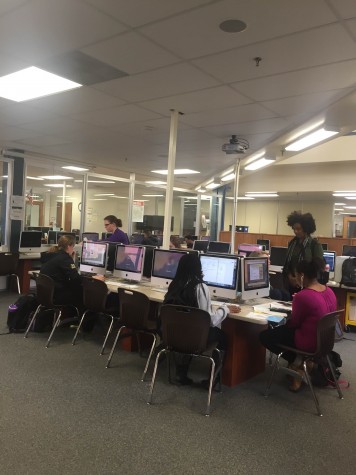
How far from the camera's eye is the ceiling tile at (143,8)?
2.37 m

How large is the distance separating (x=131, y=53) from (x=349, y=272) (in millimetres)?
4177

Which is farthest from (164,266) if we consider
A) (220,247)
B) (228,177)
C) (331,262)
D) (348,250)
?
(228,177)

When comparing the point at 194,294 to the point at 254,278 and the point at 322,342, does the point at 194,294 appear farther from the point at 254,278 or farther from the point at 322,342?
the point at 322,342

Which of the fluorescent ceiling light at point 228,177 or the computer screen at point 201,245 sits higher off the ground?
the fluorescent ceiling light at point 228,177

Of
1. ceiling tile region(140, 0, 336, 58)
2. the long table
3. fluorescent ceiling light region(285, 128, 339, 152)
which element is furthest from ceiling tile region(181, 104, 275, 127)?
the long table

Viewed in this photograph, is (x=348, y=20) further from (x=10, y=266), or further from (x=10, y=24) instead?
(x=10, y=266)

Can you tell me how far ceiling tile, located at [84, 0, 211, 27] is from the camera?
2.37 meters

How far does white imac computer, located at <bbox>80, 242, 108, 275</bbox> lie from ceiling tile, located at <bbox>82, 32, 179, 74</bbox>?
245 cm

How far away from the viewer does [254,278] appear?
3.93 m

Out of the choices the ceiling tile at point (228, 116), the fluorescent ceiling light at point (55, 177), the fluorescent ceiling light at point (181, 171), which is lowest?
the fluorescent ceiling light at point (55, 177)

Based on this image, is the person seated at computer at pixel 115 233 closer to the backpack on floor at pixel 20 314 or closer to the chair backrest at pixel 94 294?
the backpack on floor at pixel 20 314

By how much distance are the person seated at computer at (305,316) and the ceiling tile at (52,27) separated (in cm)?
246

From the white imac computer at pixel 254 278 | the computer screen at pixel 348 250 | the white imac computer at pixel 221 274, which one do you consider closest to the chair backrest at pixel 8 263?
the white imac computer at pixel 221 274

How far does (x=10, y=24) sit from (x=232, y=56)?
1.67 metres
